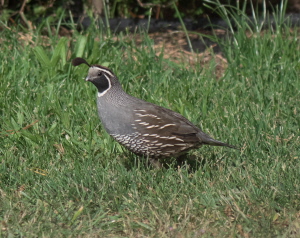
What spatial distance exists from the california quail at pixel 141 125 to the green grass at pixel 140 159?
0.51 feet

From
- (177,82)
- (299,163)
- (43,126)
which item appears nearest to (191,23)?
(177,82)

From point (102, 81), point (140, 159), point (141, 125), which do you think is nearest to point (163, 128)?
point (141, 125)

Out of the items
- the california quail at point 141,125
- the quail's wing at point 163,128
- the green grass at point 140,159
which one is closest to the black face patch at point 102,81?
the california quail at point 141,125

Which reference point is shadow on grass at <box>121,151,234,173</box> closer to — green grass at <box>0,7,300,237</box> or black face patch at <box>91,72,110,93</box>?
green grass at <box>0,7,300,237</box>

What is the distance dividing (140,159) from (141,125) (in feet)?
1.46

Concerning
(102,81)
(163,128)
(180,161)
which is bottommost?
(180,161)

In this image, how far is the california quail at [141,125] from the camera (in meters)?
4.37

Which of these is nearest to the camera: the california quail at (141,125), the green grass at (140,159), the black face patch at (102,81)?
the green grass at (140,159)

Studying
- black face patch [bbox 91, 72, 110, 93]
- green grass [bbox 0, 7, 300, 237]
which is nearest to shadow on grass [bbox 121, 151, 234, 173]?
green grass [bbox 0, 7, 300, 237]

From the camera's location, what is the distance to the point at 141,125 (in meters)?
4.42

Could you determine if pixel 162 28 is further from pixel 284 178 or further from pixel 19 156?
pixel 284 178

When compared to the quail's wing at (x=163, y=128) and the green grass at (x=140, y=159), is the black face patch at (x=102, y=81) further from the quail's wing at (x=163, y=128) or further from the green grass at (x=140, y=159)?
the green grass at (x=140, y=159)

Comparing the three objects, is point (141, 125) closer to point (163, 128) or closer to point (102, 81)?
point (163, 128)

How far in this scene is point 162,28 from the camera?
7.46 metres
